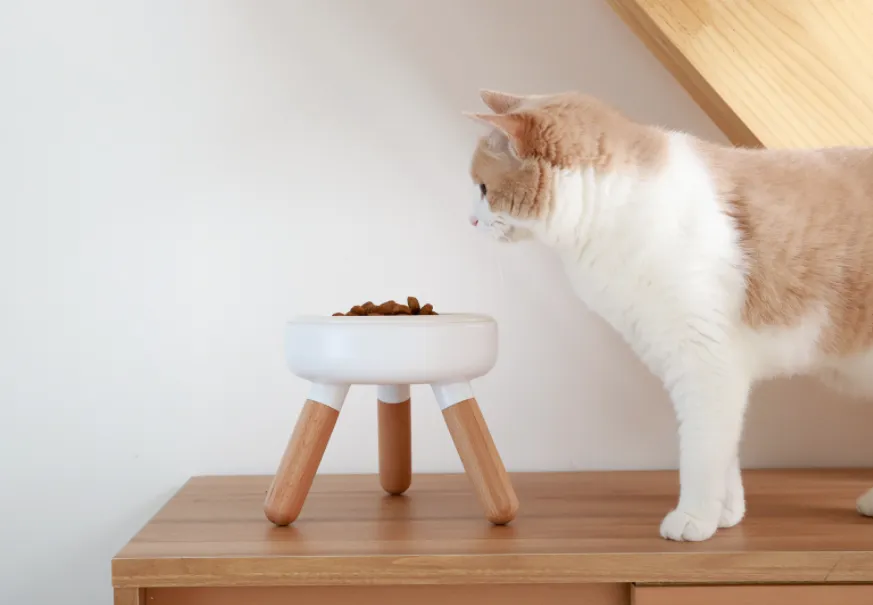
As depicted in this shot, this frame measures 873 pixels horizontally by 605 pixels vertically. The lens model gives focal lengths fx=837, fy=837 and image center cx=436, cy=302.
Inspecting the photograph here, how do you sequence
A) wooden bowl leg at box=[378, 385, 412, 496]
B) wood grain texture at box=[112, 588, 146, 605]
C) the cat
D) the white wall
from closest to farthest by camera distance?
wood grain texture at box=[112, 588, 146, 605], the cat, wooden bowl leg at box=[378, 385, 412, 496], the white wall

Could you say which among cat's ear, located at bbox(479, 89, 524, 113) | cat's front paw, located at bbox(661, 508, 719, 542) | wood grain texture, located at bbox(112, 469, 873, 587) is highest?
cat's ear, located at bbox(479, 89, 524, 113)

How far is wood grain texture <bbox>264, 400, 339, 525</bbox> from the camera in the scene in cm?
101

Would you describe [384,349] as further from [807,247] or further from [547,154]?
[807,247]

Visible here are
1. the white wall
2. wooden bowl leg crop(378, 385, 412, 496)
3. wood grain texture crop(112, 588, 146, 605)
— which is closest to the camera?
wood grain texture crop(112, 588, 146, 605)

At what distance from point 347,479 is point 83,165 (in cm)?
67

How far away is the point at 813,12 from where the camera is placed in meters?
1.02

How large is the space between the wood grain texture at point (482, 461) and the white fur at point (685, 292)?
0.62ft

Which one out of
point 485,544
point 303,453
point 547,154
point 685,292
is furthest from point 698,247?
point 303,453

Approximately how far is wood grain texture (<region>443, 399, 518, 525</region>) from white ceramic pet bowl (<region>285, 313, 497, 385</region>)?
5 cm

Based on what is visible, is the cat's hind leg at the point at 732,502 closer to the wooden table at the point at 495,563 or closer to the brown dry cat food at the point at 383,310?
the wooden table at the point at 495,563

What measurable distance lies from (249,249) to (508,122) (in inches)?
23.2

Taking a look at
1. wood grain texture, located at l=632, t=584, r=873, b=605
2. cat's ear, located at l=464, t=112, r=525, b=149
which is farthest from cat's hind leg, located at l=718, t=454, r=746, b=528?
cat's ear, located at l=464, t=112, r=525, b=149

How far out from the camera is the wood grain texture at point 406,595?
0.92 m

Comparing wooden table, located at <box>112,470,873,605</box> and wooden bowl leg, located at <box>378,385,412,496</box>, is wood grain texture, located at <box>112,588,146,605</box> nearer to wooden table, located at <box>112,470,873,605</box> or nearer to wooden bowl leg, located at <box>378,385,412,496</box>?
wooden table, located at <box>112,470,873,605</box>
